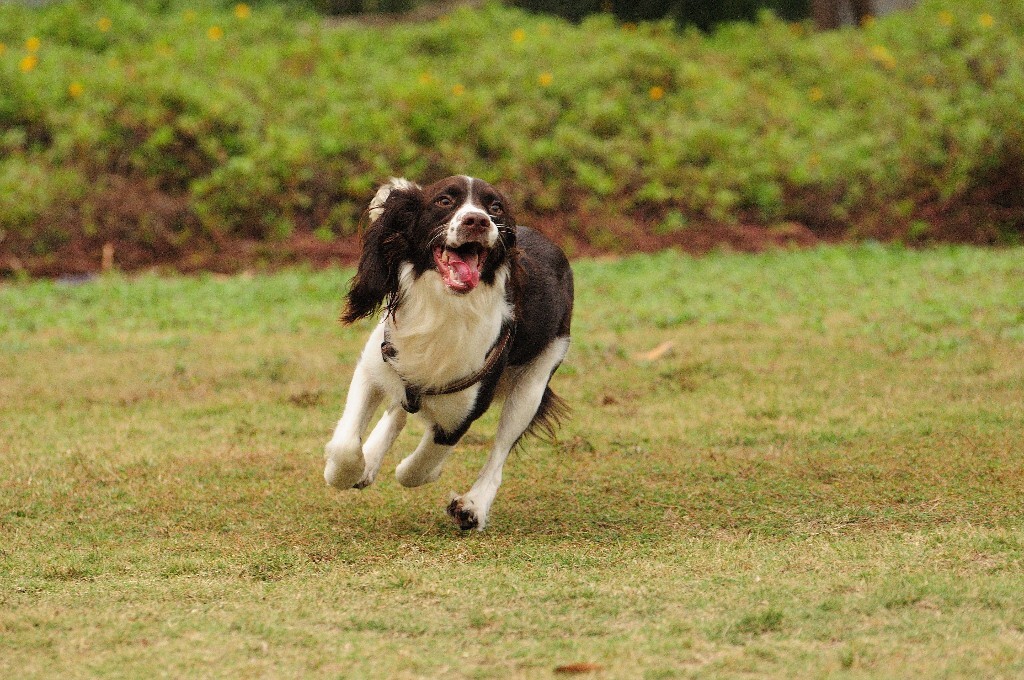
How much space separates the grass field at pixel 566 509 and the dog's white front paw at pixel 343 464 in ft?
0.64

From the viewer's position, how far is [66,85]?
13.5 metres

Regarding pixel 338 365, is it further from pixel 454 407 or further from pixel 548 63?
pixel 548 63

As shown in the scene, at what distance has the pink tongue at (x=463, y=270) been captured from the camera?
16.0 ft

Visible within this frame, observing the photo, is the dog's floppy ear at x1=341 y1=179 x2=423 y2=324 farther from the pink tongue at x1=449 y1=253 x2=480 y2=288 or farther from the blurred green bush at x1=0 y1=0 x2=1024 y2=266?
the blurred green bush at x1=0 y1=0 x2=1024 y2=266

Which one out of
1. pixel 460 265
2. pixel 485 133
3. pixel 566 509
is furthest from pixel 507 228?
pixel 485 133

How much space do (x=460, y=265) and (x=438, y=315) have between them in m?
0.23

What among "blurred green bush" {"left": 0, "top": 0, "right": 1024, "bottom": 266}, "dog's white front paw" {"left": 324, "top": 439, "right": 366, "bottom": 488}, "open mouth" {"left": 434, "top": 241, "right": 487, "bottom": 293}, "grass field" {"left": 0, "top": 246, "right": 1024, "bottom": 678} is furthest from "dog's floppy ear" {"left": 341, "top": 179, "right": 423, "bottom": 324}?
"blurred green bush" {"left": 0, "top": 0, "right": 1024, "bottom": 266}

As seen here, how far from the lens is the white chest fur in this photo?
16.4ft

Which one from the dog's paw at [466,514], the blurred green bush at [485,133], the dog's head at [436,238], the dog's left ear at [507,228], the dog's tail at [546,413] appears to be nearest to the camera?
the dog's head at [436,238]

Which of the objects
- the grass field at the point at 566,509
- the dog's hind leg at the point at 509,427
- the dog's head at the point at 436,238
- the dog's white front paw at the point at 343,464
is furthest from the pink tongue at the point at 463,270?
the grass field at the point at 566,509

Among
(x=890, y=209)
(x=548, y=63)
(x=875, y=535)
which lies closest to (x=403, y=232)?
(x=875, y=535)

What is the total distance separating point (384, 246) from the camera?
509 cm

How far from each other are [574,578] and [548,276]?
1.48m

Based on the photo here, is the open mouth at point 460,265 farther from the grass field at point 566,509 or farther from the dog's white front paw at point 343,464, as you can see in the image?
the grass field at point 566,509
